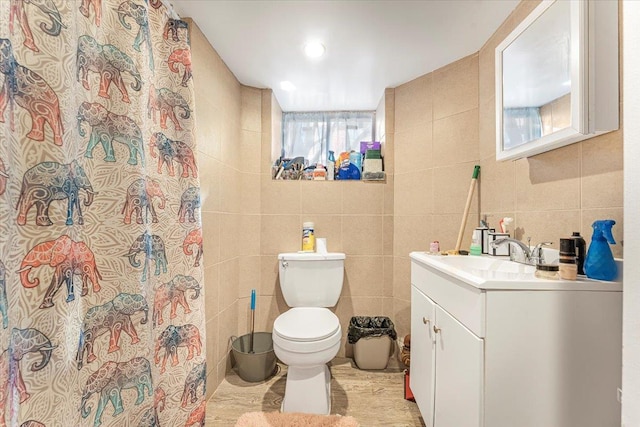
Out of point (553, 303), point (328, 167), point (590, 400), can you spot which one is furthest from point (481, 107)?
point (590, 400)

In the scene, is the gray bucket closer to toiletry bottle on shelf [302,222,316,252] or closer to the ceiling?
toiletry bottle on shelf [302,222,316,252]

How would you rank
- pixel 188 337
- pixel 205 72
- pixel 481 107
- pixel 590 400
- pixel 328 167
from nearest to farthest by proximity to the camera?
pixel 590 400 → pixel 188 337 → pixel 205 72 → pixel 481 107 → pixel 328 167

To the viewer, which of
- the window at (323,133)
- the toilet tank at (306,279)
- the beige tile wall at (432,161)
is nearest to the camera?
the beige tile wall at (432,161)

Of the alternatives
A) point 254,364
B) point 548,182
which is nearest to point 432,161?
point 548,182

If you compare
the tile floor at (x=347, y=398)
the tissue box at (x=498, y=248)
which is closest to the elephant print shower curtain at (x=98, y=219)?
the tile floor at (x=347, y=398)

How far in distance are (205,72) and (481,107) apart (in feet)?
5.32

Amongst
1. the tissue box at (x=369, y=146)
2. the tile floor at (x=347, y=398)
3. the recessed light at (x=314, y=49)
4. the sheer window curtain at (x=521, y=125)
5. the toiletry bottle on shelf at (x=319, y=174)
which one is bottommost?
the tile floor at (x=347, y=398)

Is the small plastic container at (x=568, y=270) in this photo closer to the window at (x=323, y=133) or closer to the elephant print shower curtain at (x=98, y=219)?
the elephant print shower curtain at (x=98, y=219)

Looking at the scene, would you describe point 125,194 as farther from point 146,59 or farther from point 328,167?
point 328,167

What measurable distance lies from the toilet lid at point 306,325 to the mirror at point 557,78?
1225 millimetres

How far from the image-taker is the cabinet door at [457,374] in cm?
83

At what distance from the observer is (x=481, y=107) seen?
5.41 feet

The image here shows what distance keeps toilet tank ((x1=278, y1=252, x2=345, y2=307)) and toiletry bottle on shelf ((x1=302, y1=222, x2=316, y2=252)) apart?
10 centimetres

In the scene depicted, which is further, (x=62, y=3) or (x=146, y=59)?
(x=146, y=59)
